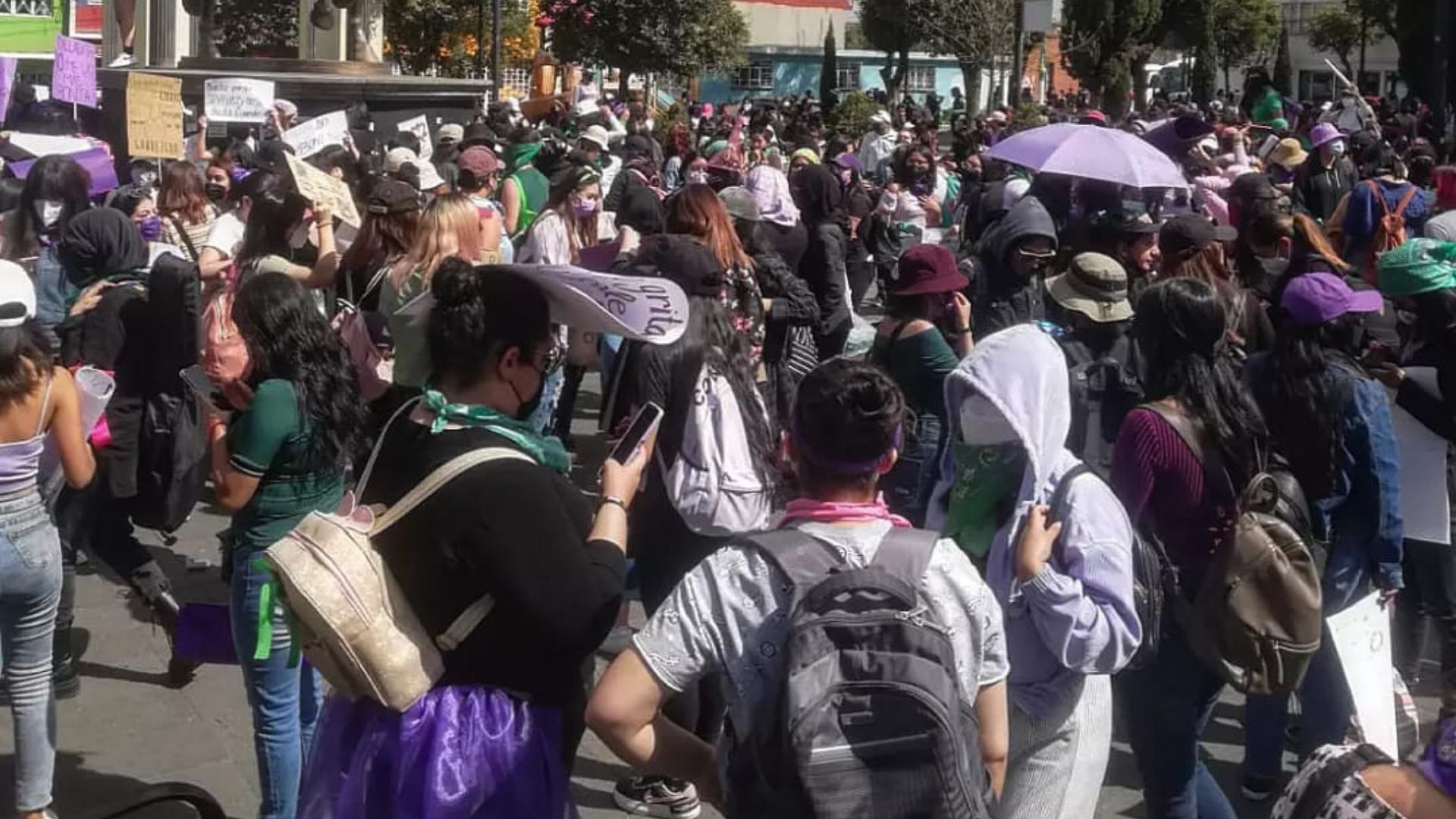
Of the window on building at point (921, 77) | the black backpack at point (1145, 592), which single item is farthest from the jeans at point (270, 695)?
the window on building at point (921, 77)

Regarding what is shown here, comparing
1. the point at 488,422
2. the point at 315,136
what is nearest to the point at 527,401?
the point at 488,422

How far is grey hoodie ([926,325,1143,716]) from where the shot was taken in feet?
11.1

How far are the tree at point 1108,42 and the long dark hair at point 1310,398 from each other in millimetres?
43794

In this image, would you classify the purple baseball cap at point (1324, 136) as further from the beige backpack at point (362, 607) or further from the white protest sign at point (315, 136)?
the beige backpack at point (362, 607)

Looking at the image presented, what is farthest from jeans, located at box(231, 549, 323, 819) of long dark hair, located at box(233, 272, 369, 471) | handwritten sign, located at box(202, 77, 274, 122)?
handwritten sign, located at box(202, 77, 274, 122)

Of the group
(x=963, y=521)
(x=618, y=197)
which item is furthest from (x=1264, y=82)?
(x=963, y=521)

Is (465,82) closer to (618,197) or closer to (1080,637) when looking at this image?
(618,197)

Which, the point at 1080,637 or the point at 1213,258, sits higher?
the point at 1213,258

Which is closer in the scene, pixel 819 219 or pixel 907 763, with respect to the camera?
pixel 907 763

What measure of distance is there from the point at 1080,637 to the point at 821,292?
5.79m

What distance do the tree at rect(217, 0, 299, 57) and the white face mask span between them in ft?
106

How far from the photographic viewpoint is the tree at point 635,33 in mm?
36719

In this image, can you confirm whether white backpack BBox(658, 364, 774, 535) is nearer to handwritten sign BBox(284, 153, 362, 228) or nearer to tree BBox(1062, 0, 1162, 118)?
handwritten sign BBox(284, 153, 362, 228)

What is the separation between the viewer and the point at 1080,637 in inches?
133
